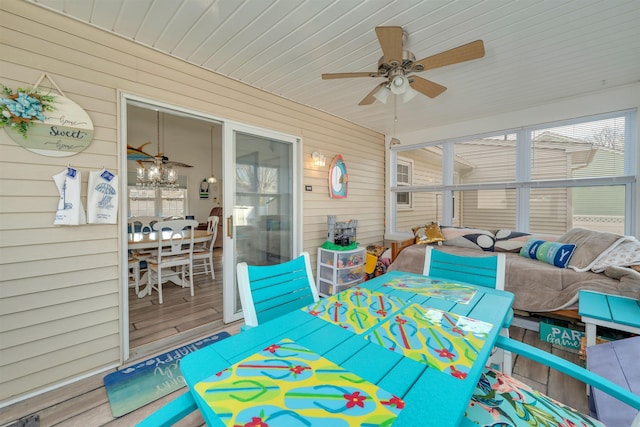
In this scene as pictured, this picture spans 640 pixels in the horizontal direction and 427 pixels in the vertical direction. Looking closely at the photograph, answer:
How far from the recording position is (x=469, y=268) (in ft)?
6.11

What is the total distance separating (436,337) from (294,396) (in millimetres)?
628

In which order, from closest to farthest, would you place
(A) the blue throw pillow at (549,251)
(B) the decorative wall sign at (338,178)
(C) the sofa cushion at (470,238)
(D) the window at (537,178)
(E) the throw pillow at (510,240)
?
(A) the blue throw pillow at (549,251), (D) the window at (537,178), (E) the throw pillow at (510,240), (C) the sofa cushion at (470,238), (B) the decorative wall sign at (338,178)

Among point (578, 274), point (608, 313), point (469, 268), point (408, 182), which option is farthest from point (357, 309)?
point (408, 182)

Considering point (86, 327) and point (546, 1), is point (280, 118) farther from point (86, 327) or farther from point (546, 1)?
point (86, 327)

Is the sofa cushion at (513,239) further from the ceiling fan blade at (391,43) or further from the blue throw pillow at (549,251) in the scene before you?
the ceiling fan blade at (391,43)

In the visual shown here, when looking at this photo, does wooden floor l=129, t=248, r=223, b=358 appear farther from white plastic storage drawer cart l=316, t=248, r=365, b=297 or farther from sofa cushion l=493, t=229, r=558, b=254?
sofa cushion l=493, t=229, r=558, b=254

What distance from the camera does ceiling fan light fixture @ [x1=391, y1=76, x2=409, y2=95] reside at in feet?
6.86

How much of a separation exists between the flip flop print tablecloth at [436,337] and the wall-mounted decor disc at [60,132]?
2444 mm

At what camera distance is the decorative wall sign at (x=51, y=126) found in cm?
174

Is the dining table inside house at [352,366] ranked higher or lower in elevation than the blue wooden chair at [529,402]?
higher

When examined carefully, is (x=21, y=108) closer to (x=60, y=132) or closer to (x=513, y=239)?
(x=60, y=132)

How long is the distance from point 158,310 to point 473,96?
4.72 meters

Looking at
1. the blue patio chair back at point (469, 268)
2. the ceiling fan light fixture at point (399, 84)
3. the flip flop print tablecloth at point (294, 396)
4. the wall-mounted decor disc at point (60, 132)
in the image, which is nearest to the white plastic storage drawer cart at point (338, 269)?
the blue patio chair back at point (469, 268)

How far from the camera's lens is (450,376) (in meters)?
0.83
